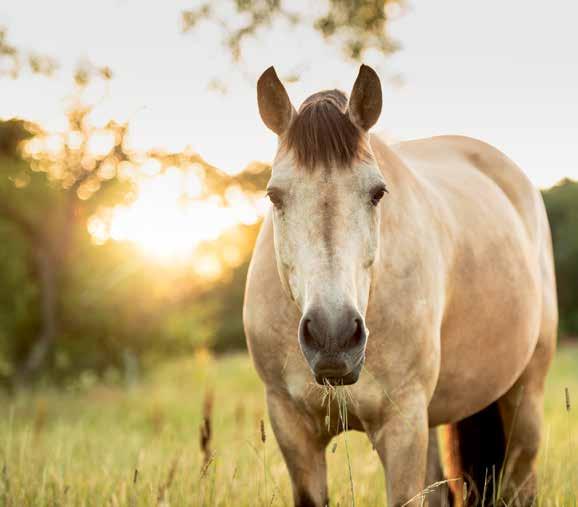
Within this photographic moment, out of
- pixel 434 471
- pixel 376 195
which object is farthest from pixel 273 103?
pixel 434 471

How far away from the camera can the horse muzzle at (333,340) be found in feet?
7.16

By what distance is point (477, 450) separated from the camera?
4117 mm

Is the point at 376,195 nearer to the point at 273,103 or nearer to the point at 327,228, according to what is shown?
the point at 327,228

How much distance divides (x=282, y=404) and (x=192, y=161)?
314 inches

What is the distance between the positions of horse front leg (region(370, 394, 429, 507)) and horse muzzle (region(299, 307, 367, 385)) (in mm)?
630

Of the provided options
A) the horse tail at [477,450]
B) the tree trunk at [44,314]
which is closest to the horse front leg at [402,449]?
the horse tail at [477,450]

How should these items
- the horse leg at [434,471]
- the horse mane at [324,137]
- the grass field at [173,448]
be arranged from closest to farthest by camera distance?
the horse mane at [324,137]
the grass field at [173,448]
the horse leg at [434,471]

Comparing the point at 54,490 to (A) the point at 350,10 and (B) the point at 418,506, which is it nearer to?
(B) the point at 418,506

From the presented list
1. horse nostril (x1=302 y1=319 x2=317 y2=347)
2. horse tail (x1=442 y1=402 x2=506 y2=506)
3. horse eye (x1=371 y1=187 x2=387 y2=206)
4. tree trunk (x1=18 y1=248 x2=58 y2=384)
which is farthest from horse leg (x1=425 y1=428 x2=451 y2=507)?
tree trunk (x1=18 y1=248 x2=58 y2=384)

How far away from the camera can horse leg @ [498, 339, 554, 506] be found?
4074 millimetres

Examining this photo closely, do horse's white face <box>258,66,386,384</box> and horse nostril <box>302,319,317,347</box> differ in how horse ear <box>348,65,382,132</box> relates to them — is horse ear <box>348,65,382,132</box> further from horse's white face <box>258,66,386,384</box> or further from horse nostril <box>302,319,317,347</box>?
horse nostril <box>302,319,317,347</box>

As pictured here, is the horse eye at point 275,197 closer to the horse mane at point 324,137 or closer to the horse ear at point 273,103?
the horse mane at point 324,137

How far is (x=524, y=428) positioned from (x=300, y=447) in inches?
69.3

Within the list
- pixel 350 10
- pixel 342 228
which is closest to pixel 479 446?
pixel 342 228
